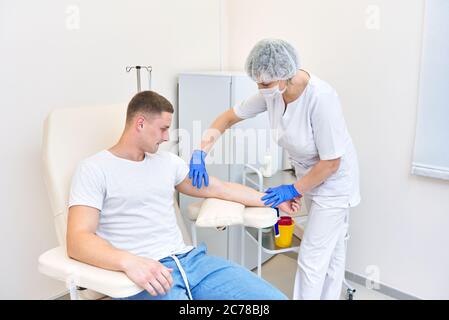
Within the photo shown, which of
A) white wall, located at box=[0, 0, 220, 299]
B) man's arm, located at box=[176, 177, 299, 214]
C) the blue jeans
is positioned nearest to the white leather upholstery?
man's arm, located at box=[176, 177, 299, 214]

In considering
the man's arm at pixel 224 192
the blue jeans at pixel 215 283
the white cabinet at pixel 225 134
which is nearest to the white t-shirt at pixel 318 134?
the man's arm at pixel 224 192

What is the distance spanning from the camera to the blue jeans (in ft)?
4.36

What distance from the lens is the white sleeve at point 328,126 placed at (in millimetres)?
1559

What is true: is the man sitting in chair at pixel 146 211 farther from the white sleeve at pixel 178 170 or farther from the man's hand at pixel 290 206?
the man's hand at pixel 290 206

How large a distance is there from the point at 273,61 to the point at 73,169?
33.2 inches

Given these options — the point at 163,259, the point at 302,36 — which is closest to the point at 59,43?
the point at 163,259

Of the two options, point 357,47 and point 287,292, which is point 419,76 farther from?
point 287,292

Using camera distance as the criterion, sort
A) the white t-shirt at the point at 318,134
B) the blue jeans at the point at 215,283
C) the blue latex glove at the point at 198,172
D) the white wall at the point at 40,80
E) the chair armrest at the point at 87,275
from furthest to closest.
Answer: the white wall at the point at 40,80 < the blue latex glove at the point at 198,172 < the white t-shirt at the point at 318,134 < the blue jeans at the point at 215,283 < the chair armrest at the point at 87,275

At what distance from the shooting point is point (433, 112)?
6.27 ft

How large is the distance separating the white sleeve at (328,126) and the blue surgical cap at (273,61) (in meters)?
0.17

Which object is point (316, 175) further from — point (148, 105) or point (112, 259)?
point (112, 259)

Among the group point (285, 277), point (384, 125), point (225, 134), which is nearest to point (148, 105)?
point (225, 134)

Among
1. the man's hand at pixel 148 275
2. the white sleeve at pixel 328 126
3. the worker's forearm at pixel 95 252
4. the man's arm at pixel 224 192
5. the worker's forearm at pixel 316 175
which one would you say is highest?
the white sleeve at pixel 328 126

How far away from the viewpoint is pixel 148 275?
1141 millimetres
